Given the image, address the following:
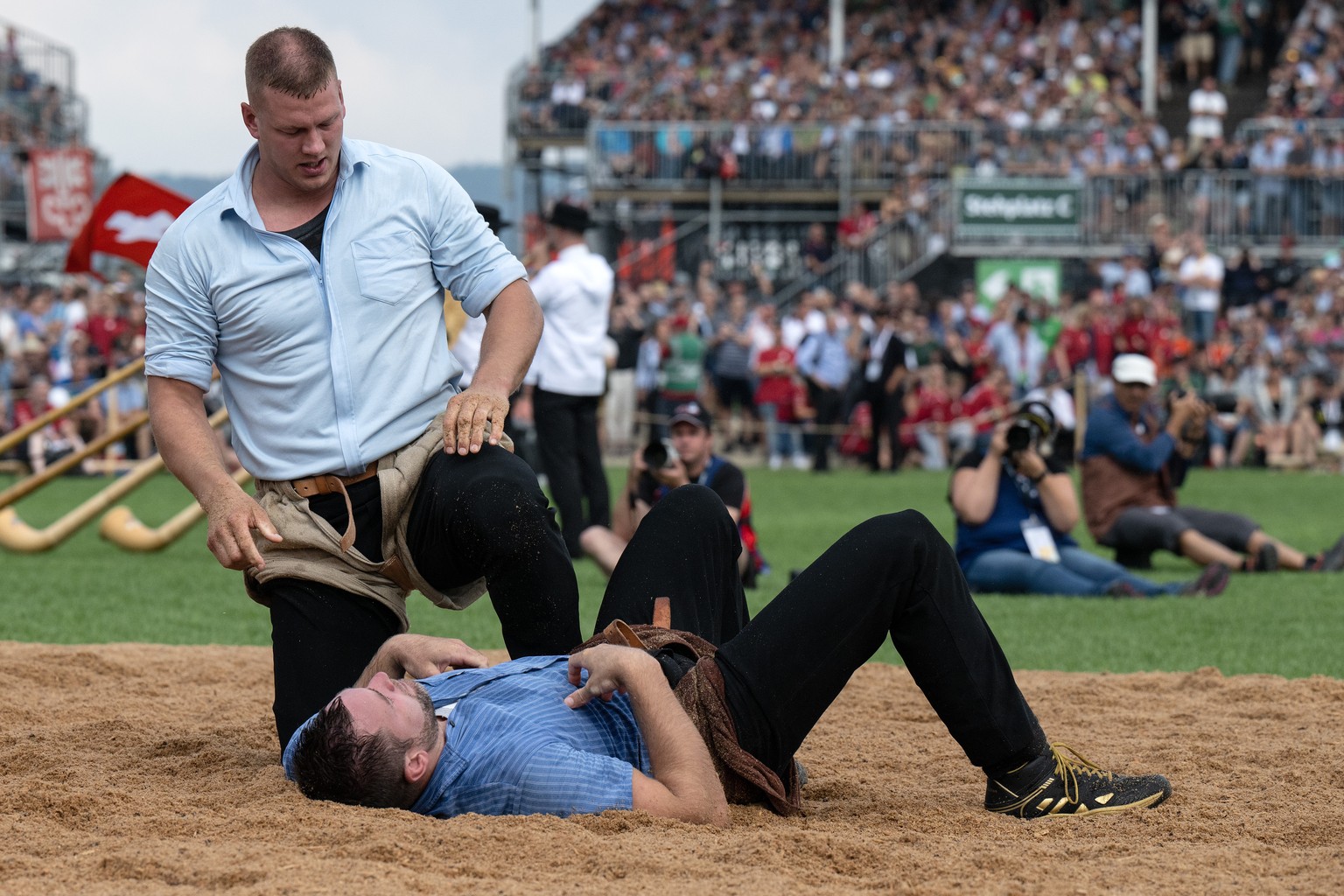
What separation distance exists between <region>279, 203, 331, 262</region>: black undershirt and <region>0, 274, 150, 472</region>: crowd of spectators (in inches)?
Answer: 535

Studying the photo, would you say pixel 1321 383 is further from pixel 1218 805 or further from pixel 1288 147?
pixel 1218 805

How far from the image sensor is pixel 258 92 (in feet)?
14.8

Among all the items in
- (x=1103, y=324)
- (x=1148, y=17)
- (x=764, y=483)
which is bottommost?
(x=764, y=483)

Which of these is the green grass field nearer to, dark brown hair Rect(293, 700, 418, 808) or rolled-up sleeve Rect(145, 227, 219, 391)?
rolled-up sleeve Rect(145, 227, 219, 391)

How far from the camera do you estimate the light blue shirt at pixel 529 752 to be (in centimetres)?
403

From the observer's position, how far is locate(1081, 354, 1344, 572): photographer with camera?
10445mm

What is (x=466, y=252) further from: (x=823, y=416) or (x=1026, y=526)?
(x=823, y=416)

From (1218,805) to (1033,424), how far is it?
5.02m

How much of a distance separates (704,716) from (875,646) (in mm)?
473

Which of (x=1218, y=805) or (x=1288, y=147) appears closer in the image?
(x=1218, y=805)

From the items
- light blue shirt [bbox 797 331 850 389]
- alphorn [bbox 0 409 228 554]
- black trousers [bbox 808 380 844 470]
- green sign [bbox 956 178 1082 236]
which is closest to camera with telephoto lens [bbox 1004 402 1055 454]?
alphorn [bbox 0 409 228 554]

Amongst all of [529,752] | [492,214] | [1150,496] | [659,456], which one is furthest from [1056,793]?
[1150,496]

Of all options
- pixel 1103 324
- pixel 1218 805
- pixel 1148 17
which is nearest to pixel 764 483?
pixel 1103 324

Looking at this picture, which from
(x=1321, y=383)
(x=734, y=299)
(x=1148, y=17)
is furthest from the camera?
(x=1148, y=17)
